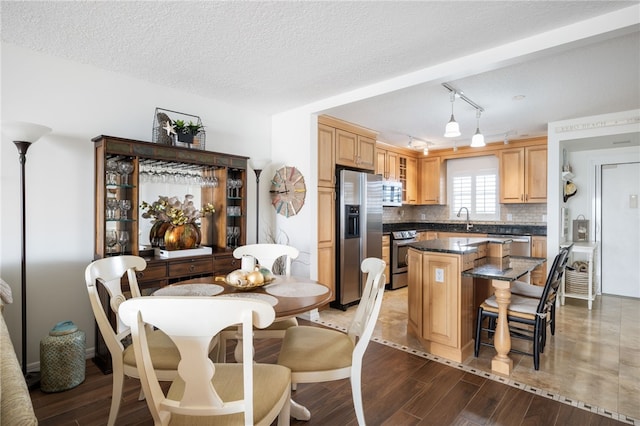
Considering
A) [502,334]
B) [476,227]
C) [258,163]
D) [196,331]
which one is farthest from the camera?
[476,227]

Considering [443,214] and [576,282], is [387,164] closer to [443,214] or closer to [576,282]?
[443,214]

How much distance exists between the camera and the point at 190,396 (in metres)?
1.21

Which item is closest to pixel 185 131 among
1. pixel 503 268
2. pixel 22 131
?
pixel 22 131

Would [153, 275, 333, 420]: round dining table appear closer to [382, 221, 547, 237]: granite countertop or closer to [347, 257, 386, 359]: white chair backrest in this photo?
[347, 257, 386, 359]: white chair backrest

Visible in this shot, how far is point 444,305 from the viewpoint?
287cm

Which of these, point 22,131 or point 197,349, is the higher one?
point 22,131

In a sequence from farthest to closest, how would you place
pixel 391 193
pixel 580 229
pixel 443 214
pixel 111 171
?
pixel 443 214 < pixel 391 193 < pixel 580 229 < pixel 111 171

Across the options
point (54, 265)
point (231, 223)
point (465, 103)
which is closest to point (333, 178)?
point (231, 223)

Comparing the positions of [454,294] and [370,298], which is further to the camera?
[454,294]

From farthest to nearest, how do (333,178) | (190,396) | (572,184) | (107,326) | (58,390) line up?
(572,184)
(333,178)
(58,390)
(107,326)
(190,396)

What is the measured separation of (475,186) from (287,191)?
384 centimetres

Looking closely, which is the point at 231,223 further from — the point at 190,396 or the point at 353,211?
the point at 190,396

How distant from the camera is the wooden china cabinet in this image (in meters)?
2.76

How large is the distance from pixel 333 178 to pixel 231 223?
1.37m
